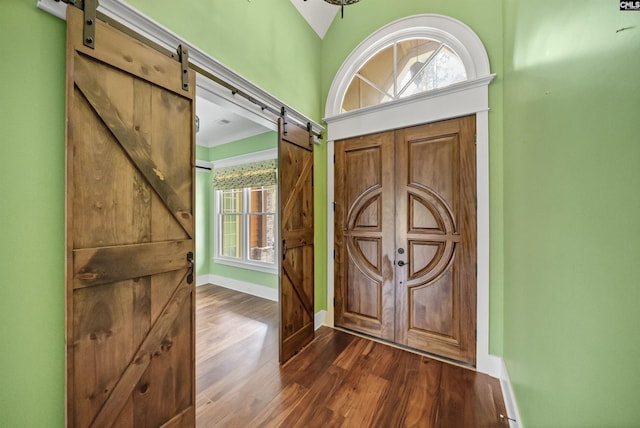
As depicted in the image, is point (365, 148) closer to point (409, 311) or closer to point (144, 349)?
point (409, 311)

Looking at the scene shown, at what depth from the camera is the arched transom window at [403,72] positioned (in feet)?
7.75

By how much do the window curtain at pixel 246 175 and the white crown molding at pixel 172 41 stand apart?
1742 mm

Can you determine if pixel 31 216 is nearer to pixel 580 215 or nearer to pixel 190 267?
pixel 190 267

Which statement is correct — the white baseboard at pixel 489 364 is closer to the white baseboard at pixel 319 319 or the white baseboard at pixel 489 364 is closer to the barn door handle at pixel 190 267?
the white baseboard at pixel 319 319

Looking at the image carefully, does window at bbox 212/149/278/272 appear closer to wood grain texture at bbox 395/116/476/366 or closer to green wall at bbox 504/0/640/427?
wood grain texture at bbox 395/116/476/366

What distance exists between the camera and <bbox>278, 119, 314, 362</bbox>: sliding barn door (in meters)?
2.25

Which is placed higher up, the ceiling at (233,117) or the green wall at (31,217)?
the ceiling at (233,117)

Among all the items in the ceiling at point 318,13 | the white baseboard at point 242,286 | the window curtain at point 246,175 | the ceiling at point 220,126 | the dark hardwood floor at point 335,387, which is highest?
the ceiling at point 318,13

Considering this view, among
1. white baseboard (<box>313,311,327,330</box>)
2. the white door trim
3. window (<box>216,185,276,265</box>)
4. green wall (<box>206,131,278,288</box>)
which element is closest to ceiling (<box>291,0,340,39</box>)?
the white door trim

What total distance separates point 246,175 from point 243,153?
449 mm

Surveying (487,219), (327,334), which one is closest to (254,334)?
(327,334)

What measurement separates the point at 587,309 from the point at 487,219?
5.13ft

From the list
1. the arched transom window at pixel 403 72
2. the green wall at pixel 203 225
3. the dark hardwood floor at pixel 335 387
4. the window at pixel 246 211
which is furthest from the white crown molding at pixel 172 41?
the green wall at pixel 203 225

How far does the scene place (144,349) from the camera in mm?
1300
